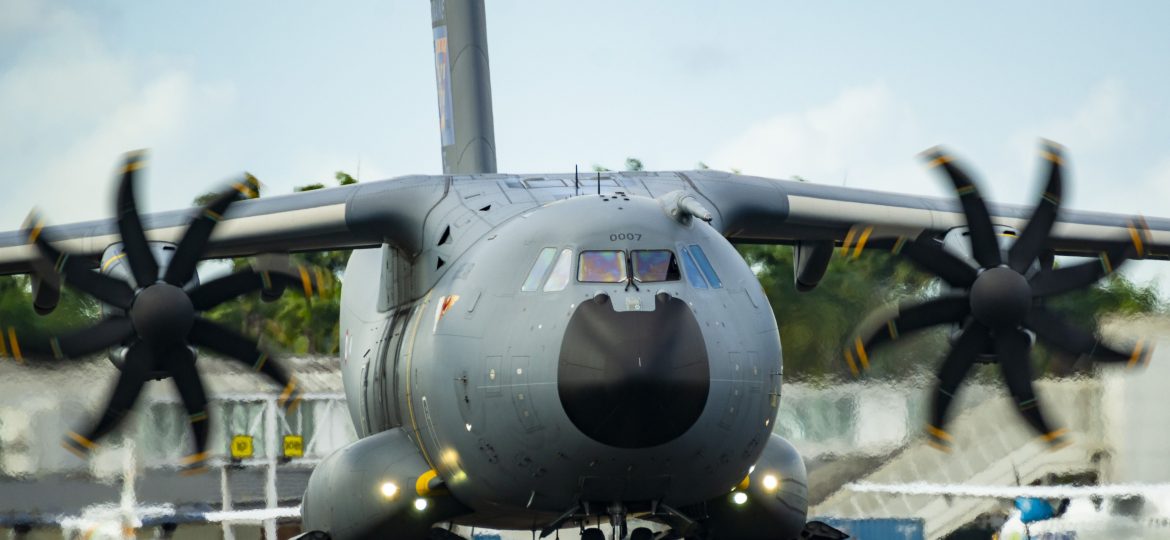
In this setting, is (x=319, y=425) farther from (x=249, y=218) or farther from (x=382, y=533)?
(x=382, y=533)

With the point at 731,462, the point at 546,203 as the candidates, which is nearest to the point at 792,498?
the point at 731,462

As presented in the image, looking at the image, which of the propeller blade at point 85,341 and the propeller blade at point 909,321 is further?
the propeller blade at point 909,321

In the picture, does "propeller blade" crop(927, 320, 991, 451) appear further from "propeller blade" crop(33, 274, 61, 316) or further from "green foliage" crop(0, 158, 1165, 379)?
"propeller blade" crop(33, 274, 61, 316)

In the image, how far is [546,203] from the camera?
10867 mm

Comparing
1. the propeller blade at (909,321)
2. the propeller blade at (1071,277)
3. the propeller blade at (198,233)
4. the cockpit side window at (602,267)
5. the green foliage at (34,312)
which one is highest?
the green foliage at (34,312)

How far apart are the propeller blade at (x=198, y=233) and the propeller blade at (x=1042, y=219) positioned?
18.4 feet

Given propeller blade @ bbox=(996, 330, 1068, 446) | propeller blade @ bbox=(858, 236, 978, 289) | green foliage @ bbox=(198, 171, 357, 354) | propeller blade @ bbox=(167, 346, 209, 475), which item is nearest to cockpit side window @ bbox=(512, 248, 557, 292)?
propeller blade @ bbox=(167, 346, 209, 475)

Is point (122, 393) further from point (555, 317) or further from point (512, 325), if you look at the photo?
point (555, 317)

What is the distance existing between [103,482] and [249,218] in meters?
6.44

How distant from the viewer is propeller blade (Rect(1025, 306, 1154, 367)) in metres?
11.6

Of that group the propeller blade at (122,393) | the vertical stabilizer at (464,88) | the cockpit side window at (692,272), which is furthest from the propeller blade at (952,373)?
the propeller blade at (122,393)

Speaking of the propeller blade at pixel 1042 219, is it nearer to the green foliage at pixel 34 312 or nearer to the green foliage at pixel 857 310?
the green foliage at pixel 857 310

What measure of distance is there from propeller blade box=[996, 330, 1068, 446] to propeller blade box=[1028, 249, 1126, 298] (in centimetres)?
43

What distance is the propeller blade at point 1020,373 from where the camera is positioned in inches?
451
